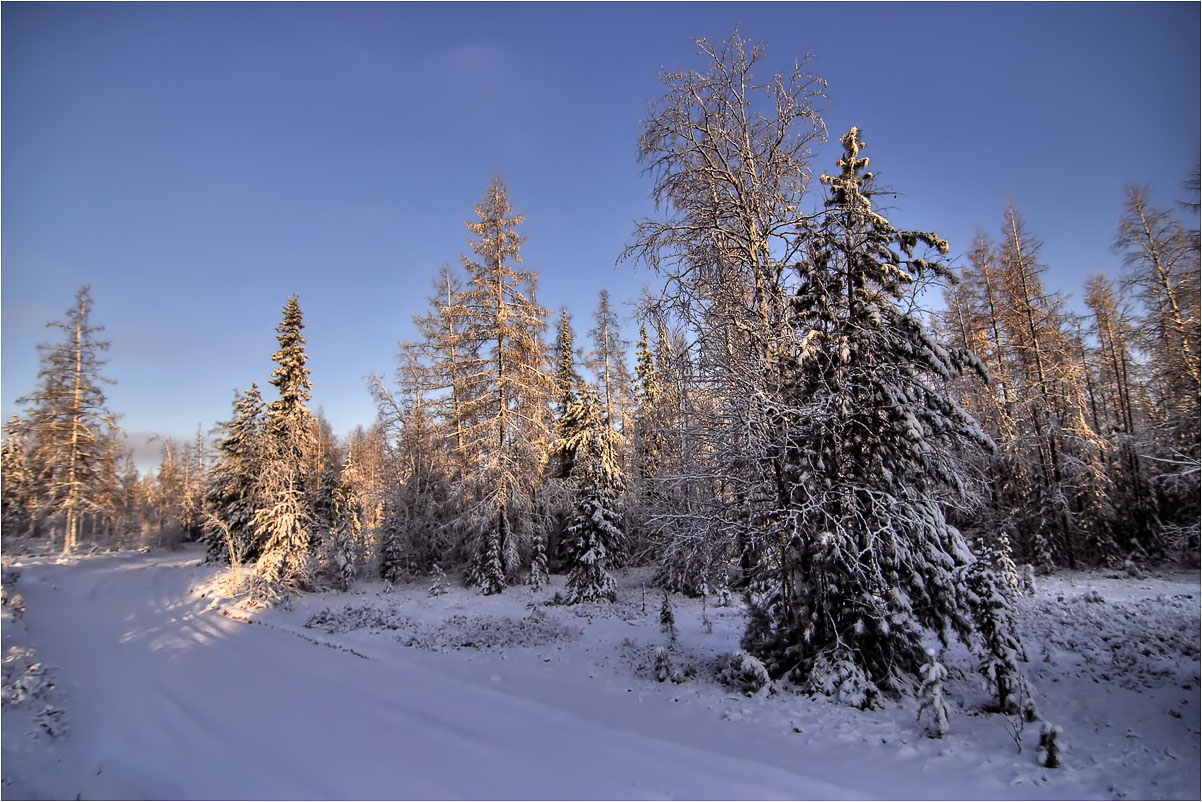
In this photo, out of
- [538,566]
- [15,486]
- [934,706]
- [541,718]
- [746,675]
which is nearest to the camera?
[934,706]

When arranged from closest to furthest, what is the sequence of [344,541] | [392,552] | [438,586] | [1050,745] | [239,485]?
1. [1050,745]
2. [438,586]
3. [344,541]
4. [392,552]
5. [239,485]

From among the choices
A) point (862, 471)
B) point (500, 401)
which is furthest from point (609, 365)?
point (862, 471)

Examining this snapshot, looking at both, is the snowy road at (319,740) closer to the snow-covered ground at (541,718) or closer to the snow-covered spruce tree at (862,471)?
the snow-covered ground at (541,718)

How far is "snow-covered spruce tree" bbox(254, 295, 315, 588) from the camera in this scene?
58.1 feet

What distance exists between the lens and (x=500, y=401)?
18672mm

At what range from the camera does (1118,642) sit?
8617mm

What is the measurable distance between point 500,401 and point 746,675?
13215mm

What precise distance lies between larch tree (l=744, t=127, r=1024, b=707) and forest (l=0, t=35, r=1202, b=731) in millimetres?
45

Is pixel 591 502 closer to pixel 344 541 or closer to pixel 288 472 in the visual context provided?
pixel 344 541

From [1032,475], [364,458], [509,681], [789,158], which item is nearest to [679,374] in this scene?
[789,158]

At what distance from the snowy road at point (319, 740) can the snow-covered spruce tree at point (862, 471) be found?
99.9 inches

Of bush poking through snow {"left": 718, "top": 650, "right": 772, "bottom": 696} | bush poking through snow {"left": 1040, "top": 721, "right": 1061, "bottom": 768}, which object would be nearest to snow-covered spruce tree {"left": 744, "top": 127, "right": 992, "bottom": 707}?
bush poking through snow {"left": 718, "top": 650, "right": 772, "bottom": 696}

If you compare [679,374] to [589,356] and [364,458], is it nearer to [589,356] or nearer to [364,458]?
[589,356]

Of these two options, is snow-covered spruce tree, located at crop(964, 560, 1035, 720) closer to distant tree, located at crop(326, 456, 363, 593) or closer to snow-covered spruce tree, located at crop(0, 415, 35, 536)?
distant tree, located at crop(326, 456, 363, 593)
